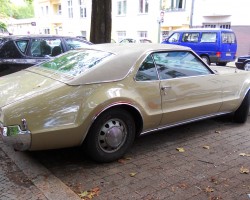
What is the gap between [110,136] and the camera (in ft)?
12.6

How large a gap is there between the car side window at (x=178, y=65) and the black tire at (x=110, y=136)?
833 mm

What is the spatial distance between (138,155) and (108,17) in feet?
15.8

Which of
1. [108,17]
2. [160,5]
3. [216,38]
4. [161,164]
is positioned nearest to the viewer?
[161,164]

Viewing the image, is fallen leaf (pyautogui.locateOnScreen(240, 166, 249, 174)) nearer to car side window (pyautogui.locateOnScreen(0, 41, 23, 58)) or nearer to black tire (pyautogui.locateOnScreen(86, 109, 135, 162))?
black tire (pyautogui.locateOnScreen(86, 109, 135, 162))

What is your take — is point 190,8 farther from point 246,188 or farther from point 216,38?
point 246,188

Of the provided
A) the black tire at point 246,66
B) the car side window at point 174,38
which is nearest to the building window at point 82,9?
the car side window at point 174,38

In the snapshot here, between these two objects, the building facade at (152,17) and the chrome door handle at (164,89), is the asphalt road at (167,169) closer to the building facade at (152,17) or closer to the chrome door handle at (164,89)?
the chrome door handle at (164,89)

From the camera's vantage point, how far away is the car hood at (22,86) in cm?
354

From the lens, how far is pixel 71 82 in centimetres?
365

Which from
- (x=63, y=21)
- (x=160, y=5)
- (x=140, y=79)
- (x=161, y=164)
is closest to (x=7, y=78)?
(x=140, y=79)

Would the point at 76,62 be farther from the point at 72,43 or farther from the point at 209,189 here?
the point at 72,43

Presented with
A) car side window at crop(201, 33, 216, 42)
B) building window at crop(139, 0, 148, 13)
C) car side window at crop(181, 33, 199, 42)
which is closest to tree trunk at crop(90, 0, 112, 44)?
car side window at crop(201, 33, 216, 42)

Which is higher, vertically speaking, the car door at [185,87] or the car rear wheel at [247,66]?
the car door at [185,87]

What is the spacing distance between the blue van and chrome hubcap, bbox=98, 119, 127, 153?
471 inches
